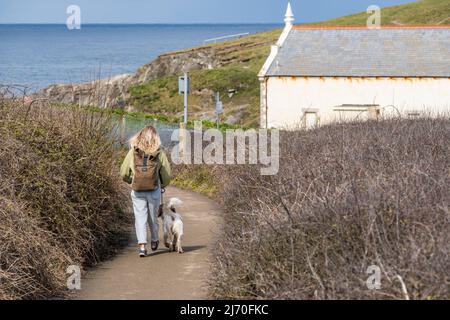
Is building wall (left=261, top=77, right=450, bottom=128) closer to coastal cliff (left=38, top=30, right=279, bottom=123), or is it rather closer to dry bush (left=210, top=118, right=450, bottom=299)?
coastal cliff (left=38, top=30, right=279, bottom=123)

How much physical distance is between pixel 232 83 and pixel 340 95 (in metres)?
36.6

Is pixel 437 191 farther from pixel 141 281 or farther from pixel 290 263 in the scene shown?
pixel 141 281

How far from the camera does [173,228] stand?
1395 centimetres

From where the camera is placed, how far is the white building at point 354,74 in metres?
41.5

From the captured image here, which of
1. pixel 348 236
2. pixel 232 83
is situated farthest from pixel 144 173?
pixel 232 83

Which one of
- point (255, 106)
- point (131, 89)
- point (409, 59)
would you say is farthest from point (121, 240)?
point (131, 89)

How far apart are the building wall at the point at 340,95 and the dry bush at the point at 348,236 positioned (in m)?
28.8

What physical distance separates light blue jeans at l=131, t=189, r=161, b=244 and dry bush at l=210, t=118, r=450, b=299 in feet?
4.11

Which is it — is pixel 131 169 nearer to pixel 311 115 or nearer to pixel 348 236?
pixel 348 236

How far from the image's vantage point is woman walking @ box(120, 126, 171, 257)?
13.5 m

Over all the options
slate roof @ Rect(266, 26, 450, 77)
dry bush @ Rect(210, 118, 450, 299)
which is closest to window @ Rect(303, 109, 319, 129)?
slate roof @ Rect(266, 26, 450, 77)

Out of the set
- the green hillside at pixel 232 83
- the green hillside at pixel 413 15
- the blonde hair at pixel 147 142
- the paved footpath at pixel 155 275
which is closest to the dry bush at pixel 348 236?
the paved footpath at pixel 155 275

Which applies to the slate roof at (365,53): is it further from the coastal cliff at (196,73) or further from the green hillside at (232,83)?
the coastal cliff at (196,73)

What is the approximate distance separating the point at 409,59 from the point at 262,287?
3465 cm
